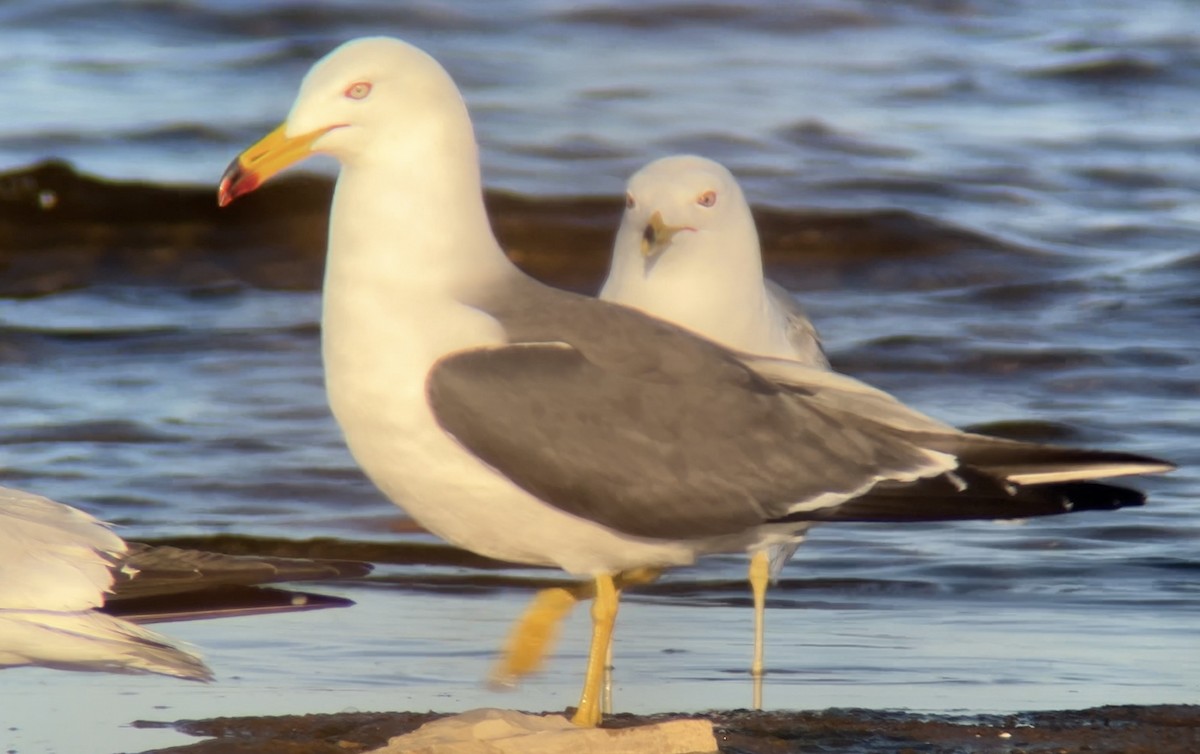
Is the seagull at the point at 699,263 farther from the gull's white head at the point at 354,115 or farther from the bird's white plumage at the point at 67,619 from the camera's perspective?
the bird's white plumage at the point at 67,619

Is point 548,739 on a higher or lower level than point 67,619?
lower

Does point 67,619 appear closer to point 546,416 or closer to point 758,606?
point 546,416

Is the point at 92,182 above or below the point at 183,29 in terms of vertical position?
below

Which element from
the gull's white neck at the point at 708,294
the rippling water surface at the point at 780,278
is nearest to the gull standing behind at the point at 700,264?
the gull's white neck at the point at 708,294

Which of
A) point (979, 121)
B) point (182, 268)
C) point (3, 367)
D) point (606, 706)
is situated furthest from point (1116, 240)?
point (606, 706)

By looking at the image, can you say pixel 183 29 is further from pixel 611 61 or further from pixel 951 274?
pixel 951 274

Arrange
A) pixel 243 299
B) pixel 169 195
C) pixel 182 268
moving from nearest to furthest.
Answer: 1. pixel 243 299
2. pixel 182 268
3. pixel 169 195

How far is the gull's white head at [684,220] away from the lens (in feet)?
14.6

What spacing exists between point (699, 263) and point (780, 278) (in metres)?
6.57

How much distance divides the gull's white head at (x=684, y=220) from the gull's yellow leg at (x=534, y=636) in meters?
0.86

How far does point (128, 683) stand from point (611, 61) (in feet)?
39.6

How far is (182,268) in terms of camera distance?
1123cm

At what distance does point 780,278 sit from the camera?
1096 cm

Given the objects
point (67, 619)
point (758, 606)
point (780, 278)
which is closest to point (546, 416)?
point (67, 619)
